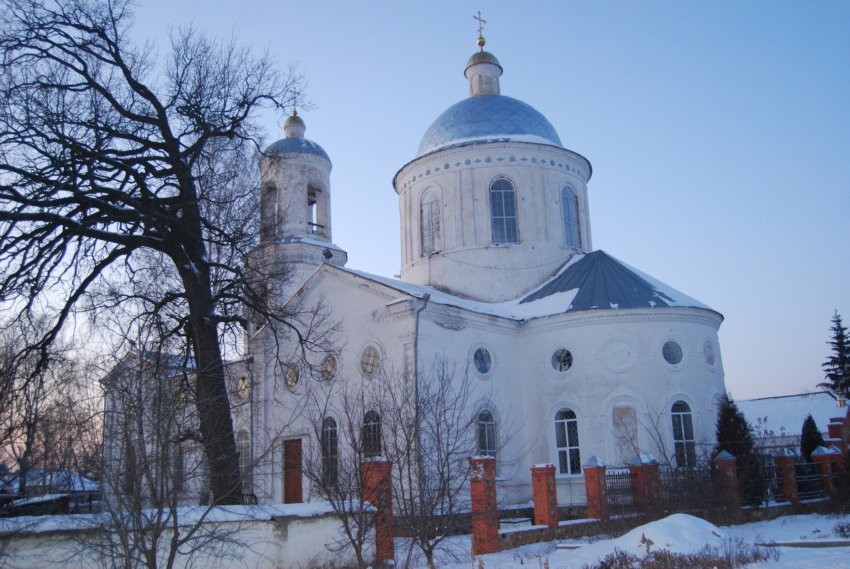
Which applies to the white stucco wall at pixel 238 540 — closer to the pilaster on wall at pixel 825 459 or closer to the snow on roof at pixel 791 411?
the pilaster on wall at pixel 825 459

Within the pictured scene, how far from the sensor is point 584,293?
21.5m

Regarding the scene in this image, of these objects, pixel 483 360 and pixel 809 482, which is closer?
pixel 809 482

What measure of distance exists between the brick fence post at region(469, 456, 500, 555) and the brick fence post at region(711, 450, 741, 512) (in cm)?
637

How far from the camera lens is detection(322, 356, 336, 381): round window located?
2070cm

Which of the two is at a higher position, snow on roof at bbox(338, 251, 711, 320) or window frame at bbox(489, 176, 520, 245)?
window frame at bbox(489, 176, 520, 245)

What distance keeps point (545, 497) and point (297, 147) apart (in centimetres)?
1602

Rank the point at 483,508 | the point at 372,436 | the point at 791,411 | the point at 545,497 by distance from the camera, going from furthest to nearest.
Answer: the point at 791,411 → the point at 372,436 → the point at 545,497 → the point at 483,508

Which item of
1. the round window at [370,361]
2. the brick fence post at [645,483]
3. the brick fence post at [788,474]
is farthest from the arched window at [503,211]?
the brick fence post at [788,474]

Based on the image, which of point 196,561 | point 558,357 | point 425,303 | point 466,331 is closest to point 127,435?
point 196,561

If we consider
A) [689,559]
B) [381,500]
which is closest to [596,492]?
[381,500]

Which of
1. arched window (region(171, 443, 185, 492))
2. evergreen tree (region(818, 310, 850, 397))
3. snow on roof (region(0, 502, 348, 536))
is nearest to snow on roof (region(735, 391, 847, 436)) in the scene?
evergreen tree (region(818, 310, 850, 397))

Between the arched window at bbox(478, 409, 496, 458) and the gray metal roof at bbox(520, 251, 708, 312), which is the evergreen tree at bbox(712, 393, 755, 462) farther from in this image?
the arched window at bbox(478, 409, 496, 458)

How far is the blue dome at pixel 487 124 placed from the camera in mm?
24375

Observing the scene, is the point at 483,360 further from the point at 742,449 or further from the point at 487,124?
the point at 487,124
